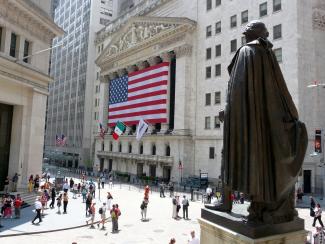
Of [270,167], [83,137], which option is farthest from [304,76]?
[83,137]

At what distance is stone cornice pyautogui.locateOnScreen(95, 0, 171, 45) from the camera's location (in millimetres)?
59513

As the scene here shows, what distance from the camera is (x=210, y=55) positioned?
46406 millimetres

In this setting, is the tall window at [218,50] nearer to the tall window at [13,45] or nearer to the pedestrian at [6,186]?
the tall window at [13,45]

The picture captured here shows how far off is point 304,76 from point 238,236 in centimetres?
3487

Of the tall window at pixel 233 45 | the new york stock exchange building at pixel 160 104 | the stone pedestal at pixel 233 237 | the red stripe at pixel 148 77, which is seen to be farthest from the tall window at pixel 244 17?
the stone pedestal at pixel 233 237

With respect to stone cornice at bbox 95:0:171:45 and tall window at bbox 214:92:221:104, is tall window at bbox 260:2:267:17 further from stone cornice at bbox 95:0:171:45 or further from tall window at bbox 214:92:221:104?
stone cornice at bbox 95:0:171:45

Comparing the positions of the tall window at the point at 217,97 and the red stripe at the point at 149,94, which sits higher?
the red stripe at the point at 149,94

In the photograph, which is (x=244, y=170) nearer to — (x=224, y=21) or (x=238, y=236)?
(x=238, y=236)

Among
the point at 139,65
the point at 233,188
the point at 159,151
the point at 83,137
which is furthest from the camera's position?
the point at 83,137

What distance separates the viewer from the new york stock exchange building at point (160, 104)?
47344 mm

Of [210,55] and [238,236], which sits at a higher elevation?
[210,55]

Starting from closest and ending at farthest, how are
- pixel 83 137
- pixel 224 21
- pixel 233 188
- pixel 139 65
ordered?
pixel 233 188
pixel 224 21
pixel 139 65
pixel 83 137

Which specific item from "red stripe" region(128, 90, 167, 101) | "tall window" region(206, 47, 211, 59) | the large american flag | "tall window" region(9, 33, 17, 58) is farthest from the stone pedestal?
"red stripe" region(128, 90, 167, 101)

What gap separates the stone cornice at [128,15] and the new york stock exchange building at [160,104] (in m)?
4.00
